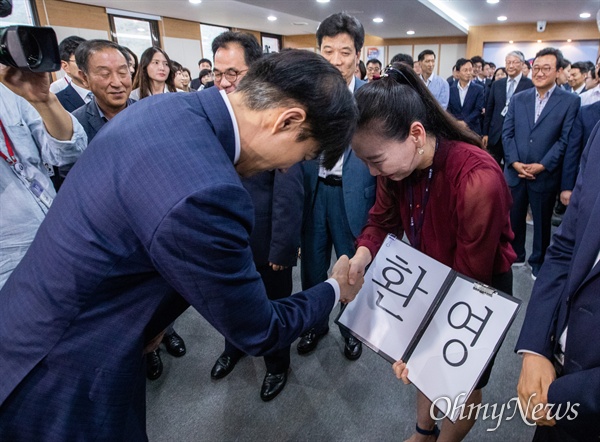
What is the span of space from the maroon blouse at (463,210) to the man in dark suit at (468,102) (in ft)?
14.5

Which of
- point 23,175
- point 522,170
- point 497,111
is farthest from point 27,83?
point 497,111

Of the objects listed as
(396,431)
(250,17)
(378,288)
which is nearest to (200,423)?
(396,431)

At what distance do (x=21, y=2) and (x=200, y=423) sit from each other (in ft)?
25.1

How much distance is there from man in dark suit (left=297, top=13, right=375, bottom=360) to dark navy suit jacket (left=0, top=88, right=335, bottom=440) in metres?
1.07

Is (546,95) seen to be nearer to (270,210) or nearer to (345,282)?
(270,210)

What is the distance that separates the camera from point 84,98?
287cm

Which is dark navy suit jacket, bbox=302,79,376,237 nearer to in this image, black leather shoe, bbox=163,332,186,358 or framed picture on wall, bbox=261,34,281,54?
black leather shoe, bbox=163,332,186,358

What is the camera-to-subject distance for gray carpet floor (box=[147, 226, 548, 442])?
5.50ft

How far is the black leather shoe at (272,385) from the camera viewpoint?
1.87 m

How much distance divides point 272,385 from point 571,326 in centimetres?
141

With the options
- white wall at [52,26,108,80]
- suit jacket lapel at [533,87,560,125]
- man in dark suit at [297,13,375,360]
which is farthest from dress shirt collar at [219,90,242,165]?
white wall at [52,26,108,80]

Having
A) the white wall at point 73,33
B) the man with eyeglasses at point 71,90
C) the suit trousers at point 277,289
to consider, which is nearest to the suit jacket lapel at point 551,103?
the suit trousers at point 277,289

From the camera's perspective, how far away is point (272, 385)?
1.90 m

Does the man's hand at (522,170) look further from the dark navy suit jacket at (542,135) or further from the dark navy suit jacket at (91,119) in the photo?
the dark navy suit jacket at (91,119)
